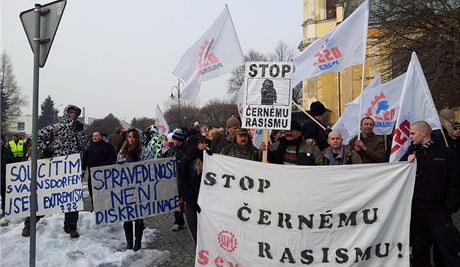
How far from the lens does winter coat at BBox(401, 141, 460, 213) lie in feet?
15.1

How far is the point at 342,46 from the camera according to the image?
670cm

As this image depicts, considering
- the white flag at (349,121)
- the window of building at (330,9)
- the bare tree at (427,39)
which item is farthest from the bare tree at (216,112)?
the white flag at (349,121)

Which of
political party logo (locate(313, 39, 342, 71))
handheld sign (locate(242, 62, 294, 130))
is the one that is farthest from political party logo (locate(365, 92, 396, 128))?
handheld sign (locate(242, 62, 294, 130))

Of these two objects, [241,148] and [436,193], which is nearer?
[436,193]

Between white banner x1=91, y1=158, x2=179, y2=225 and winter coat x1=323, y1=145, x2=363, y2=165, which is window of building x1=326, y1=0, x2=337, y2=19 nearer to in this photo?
white banner x1=91, y1=158, x2=179, y2=225

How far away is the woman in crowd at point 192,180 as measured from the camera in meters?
5.57

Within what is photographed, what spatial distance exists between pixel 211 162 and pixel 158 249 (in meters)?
2.31

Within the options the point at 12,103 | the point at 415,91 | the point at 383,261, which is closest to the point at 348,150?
the point at 415,91

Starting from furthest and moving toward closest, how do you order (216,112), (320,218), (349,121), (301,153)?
1. (216,112)
2. (349,121)
3. (301,153)
4. (320,218)

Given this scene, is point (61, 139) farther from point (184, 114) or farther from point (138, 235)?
point (184, 114)

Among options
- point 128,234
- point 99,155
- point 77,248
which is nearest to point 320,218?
point 128,234

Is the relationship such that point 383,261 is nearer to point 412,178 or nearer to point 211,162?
point 412,178

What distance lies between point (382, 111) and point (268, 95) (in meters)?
3.19

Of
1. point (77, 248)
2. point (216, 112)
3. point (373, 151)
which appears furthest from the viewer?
point (216, 112)
